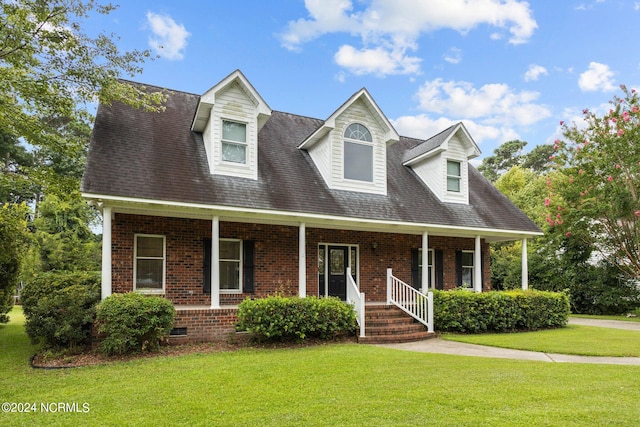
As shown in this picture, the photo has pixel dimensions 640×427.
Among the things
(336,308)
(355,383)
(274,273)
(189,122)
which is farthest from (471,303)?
(189,122)

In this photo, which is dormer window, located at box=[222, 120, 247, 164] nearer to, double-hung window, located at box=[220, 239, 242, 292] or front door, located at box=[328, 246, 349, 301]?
double-hung window, located at box=[220, 239, 242, 292]

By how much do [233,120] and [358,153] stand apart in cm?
404

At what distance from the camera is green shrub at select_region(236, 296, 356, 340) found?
8961 mm

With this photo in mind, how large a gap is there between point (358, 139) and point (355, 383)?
8.60 m

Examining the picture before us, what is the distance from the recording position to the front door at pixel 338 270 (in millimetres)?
12805

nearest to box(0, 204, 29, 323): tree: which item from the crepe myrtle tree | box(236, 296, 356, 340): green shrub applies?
box(236, 296, 356, 340): green shrub

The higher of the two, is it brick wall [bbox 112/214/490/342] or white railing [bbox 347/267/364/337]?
brick wall [bbox 112/214/490/342]

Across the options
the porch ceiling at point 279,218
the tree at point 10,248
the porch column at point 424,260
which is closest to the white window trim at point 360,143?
the porch ceiling at point 279,218

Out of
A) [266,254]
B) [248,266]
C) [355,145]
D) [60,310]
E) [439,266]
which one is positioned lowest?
[60,310]

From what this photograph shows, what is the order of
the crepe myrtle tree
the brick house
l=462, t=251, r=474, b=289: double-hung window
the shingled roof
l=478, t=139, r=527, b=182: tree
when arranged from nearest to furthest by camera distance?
the shingled roof → the brick house → l=462, t=251, r=474, b=289: double-hung window → the crepe myrtle tree → l=478, t=139, r=527, b=182: tree

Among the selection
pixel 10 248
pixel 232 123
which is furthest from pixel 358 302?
pixel 10 248

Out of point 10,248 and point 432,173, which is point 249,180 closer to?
point 10,248

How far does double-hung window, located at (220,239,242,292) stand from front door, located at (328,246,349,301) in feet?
9.49

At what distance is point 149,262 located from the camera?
1041 centimetres
